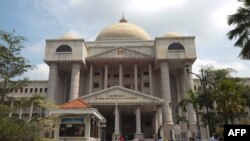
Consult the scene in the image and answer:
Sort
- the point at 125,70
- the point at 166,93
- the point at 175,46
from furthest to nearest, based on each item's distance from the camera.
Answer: the point at 125,70 < the point at 175,46 < the point at 166,93

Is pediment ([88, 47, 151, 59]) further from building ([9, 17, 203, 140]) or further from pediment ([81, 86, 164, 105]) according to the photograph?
pediment ([81, 86, 164, 105])

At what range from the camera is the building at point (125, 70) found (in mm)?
59281

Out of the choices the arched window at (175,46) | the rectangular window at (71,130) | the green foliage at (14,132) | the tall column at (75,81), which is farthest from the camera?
the arched window at (175,46)

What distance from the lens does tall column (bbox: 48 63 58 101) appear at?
59.0 meters

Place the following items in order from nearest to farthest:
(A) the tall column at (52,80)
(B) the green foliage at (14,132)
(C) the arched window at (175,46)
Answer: (B) the green foliage at (14,132) → (A) the tall column at (52,80) → (C) the arched window at (175,46)

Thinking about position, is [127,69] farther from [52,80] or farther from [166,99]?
[52,80]

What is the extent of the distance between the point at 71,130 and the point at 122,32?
50411 millimetres

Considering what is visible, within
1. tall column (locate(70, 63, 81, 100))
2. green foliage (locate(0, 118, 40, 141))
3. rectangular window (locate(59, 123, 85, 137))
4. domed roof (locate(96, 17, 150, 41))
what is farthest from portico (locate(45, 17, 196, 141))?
green foliage (locate(0, 118, 40, 141))

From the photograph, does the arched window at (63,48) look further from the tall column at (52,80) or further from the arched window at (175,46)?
the arched window at (175,46)

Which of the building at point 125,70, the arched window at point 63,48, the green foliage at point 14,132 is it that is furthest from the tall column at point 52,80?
the green foliage at point 14,132

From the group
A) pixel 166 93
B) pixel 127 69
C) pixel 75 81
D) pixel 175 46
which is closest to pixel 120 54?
pixel 127 69

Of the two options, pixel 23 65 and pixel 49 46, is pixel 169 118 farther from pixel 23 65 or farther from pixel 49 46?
pixel 23 65

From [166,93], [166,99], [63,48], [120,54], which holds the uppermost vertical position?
[63,48]

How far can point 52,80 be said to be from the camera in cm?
5997
